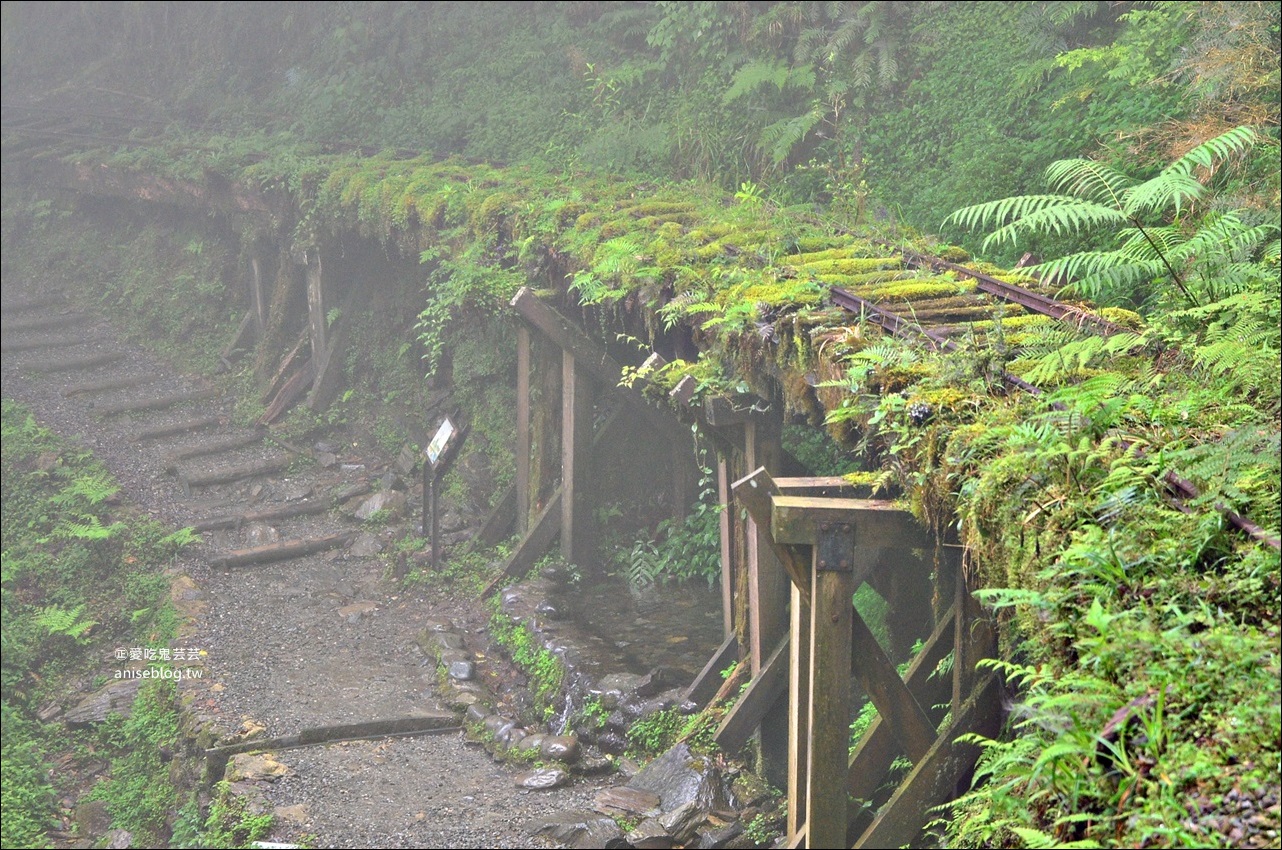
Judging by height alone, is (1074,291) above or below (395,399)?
above

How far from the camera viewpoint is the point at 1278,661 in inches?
83.0

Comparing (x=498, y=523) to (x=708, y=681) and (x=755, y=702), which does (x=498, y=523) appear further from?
(x=755, y=702)

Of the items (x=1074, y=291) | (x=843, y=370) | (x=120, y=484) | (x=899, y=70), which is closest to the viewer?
(x=843, y=370)

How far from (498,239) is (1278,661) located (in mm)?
7369

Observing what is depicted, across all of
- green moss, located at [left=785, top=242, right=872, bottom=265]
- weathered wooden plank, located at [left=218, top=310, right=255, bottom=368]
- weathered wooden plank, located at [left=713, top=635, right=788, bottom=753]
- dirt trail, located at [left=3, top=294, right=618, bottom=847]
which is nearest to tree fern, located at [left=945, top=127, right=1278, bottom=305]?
green moss, located at [left=785, top=242, right=872, bottom=265]

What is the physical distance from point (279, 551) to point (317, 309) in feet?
11.1

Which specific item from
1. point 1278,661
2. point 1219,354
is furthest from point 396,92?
point 1278,661

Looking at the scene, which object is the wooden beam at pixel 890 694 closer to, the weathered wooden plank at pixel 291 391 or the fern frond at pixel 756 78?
the fern frond at pixel 756 78

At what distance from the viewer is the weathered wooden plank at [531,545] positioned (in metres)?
8.62

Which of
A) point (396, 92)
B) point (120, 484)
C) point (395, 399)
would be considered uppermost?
point (396, 92)

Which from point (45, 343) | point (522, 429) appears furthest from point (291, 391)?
point (522, 429)

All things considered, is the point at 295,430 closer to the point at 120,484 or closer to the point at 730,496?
the point at 120,484

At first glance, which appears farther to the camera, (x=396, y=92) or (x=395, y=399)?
(x=396, y=92)

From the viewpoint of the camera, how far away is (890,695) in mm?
4094
